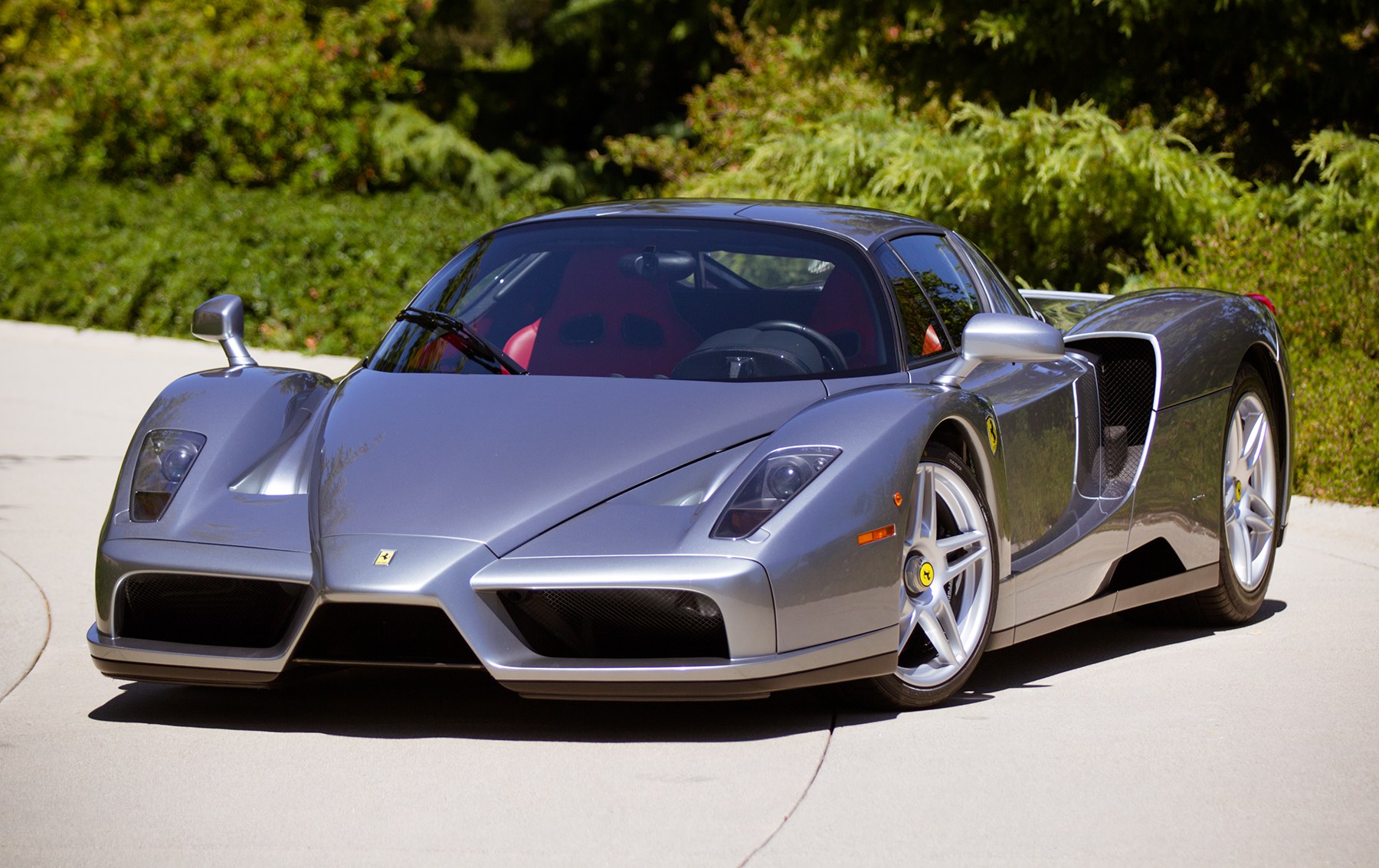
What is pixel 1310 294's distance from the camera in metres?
9.73

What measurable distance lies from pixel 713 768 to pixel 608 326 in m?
1.51

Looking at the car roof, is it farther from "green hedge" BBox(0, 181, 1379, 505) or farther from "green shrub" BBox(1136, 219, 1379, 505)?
"green hedge" BBox(0, 181, 1379, 505)

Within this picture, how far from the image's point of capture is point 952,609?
15.4ft

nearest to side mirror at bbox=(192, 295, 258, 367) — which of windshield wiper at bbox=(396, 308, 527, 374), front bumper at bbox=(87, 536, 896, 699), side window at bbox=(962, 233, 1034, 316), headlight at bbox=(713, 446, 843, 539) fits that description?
windshield wiper at bbox=(396, 308, 527, 374)

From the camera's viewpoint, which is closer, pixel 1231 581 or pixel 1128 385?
pixel 1128 385

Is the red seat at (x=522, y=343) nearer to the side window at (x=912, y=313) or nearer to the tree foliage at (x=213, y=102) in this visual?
the side window at (x=912, y=313)

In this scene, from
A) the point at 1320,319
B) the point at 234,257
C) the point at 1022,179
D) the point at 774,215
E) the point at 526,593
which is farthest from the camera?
the point at 234,257

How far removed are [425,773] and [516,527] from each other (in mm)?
611

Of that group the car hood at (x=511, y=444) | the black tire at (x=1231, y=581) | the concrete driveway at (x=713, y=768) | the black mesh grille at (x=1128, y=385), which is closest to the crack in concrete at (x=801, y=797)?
the concrete driveway at (x=713, y=768)

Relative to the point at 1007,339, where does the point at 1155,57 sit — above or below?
below

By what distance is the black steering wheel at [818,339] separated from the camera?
4762 mm

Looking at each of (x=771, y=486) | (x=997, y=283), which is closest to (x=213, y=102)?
(x=997, y=283)

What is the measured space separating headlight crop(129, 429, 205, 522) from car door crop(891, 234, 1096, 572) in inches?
80.8

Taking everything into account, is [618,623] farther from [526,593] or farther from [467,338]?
[467,338]
